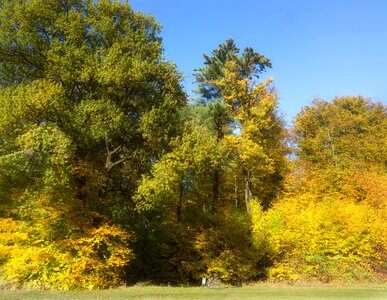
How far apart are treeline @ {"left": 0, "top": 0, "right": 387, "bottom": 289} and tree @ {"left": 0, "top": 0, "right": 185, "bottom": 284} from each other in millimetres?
66

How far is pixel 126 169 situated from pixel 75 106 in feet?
17.4

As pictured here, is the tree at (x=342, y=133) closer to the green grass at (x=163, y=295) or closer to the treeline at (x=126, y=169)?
the treeline at (x=126, y=169)

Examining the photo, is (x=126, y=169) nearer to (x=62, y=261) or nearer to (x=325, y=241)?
(x=62, y=261)

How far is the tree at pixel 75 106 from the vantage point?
1552 centimetres

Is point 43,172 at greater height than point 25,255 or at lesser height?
greater

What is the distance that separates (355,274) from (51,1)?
2312 cm

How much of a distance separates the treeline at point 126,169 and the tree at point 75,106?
7 centimetres

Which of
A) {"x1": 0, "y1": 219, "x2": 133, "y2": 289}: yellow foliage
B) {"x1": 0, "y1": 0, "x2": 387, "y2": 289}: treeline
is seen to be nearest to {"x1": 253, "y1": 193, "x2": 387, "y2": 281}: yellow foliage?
{"x1": 0, "y1": 0, "x2": 387, "y2": 289}: treeline

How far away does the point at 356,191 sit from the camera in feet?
104

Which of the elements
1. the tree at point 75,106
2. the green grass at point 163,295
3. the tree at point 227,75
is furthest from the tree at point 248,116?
the green grass at point 163,295

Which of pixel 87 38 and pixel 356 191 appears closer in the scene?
pixel 87 38

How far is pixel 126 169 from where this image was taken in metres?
20.7

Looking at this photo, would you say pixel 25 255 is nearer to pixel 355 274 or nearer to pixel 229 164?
pixel 229 164

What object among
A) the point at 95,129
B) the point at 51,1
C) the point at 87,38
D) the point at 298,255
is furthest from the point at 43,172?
the point at 298,255
